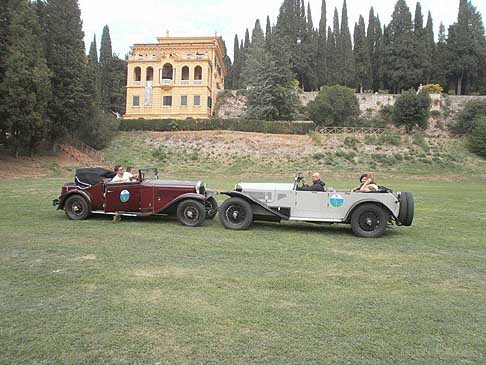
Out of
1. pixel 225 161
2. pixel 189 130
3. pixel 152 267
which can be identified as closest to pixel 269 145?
pixel 225 161

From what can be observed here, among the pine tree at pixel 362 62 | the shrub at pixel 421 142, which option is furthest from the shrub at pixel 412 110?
the pine tree at pixel 362 62

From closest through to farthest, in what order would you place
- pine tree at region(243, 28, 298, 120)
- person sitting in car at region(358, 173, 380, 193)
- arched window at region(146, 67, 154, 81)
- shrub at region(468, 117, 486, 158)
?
1. person sitting in car at region(358, 173, 380, 193)
2. shrub at region(468, 117, 486, 158)
3. pine tree at region(243, 28, 298, 120)
4. arched window at region(146, 67, 154, 81)

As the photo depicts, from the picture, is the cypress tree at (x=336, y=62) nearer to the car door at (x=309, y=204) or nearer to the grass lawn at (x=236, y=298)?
the car door at (x=309, y=204)

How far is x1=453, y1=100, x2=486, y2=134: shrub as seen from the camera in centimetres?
5438

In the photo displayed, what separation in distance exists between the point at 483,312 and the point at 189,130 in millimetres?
41611

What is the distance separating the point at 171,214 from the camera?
10523 millimetres

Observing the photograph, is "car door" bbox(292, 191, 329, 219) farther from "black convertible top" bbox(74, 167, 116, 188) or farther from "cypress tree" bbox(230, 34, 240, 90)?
"cypress tree" bbox(230, 34, 240, 90)

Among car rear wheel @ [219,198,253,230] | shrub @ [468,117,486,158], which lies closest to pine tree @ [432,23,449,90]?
shrub @ [468,117,486,158]

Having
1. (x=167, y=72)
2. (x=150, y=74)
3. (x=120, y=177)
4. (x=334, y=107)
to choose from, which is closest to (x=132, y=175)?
(x=120, y=177)

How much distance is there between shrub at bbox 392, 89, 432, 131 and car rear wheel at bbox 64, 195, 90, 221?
1924 inches

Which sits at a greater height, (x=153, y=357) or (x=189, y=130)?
(x=189, y=130)

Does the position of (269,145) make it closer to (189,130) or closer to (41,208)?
(189,130)

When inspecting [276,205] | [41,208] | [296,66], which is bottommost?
[41,208]

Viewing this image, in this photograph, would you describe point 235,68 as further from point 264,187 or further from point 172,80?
point 264,187
